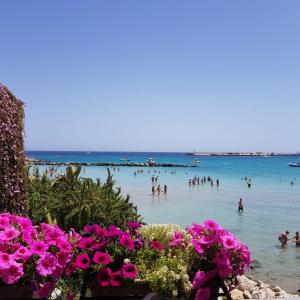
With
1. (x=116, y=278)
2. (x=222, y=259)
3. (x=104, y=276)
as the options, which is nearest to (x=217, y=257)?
(x=222, y=259)

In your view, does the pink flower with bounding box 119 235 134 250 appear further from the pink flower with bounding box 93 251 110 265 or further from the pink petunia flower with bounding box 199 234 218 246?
the pink petunia flower with bounding box 199 234 218 246

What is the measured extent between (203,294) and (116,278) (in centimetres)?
88

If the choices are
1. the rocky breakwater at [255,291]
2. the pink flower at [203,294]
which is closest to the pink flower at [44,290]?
the pink flower at [203,294]

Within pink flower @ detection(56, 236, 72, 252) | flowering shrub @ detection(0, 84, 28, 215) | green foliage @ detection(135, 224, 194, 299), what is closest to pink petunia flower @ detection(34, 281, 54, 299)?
pink flower @ detection(56, 236, 72, 252)

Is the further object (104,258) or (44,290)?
(104,258)

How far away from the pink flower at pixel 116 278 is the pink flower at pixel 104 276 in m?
0.04

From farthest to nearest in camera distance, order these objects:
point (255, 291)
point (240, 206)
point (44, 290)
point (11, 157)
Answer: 1. point (240, 206)
2. point (255, 291)
3. point (11, 157)
4. point (44, 290)

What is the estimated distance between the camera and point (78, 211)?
8.27m

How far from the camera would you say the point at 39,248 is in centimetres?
377

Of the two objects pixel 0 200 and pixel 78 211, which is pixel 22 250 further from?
pixel 78 211

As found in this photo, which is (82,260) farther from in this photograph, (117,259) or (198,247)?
(198,247)

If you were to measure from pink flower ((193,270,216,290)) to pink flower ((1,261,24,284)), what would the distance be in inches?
67.6

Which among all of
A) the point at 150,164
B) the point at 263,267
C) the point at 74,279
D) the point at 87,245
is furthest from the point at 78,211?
the point at 150,164

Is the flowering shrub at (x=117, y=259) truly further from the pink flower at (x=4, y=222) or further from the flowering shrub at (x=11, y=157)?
the flowering shrub at (x=11, y=157)
